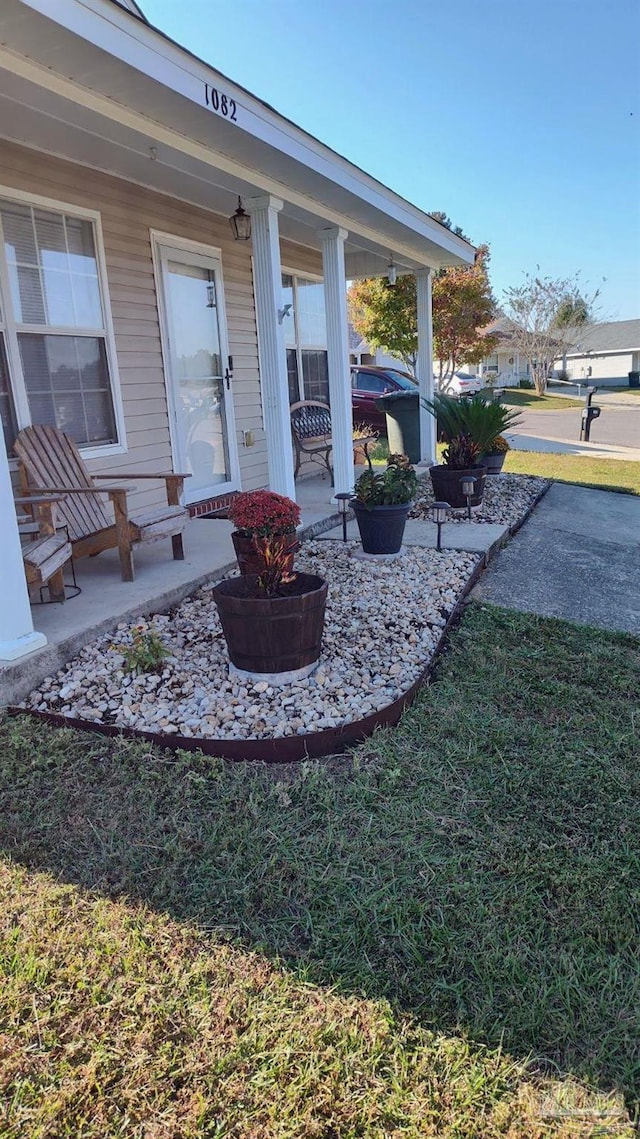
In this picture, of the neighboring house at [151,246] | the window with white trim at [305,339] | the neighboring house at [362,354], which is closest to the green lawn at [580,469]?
the window with white trim at [305,339]

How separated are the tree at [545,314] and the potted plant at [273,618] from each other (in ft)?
106

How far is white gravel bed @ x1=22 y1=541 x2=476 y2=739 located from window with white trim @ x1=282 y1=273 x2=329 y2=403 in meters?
4.54

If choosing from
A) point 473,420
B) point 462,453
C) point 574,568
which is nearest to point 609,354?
point 473,420

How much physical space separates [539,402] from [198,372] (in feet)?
82.0

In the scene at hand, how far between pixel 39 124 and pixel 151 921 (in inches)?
152

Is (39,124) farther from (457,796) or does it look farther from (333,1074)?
(333,1074)

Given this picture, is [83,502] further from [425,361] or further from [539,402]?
[539,402]

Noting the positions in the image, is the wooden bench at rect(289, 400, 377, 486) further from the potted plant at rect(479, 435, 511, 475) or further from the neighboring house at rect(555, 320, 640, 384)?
the neighboring house at rect(555, 320, 640, 384)

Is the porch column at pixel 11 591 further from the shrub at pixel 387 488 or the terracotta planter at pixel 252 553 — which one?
the shrub at pixel 387 488

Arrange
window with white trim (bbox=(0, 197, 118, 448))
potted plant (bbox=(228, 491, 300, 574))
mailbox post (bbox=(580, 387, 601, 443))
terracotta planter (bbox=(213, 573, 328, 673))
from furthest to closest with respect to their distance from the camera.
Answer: mailbox post (bbox=(580, 387, 601, 443)) < window with white trim (bbox=(0, 197, 118, 448)) < potted plant (bbox=(228, 491, 300, 574)) < terracotta planter (bbox=(213, 573, 328, 673))

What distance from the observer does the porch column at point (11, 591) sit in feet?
9.07

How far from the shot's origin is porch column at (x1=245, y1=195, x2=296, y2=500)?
485cm

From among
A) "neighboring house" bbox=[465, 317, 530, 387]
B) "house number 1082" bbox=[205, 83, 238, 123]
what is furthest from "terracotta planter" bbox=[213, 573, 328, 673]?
"neighboring house" bbox=[465, 317, 530, 387]

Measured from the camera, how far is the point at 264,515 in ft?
11.1
